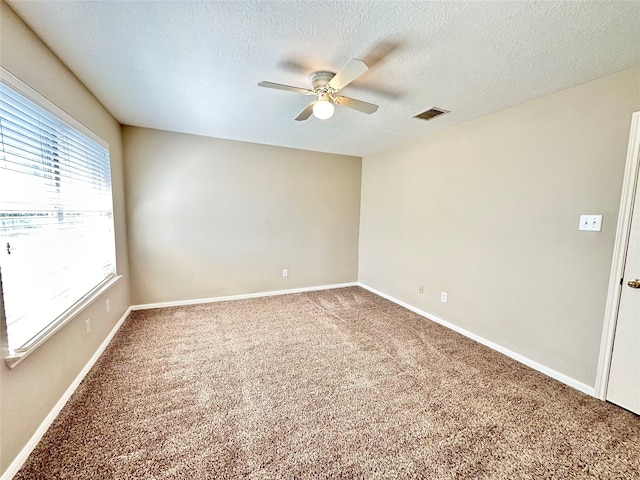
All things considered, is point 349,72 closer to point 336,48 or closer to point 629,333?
point 336,48

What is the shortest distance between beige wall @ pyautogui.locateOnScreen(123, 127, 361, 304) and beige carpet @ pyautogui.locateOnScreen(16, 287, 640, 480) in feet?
3.62

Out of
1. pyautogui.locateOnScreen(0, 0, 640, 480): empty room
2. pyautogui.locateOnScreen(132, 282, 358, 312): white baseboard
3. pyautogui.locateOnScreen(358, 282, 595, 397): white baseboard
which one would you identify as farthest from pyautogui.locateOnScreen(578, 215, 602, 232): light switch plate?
pyautogui.locateOnScreen(132, 282, 358, 312): white baseboard

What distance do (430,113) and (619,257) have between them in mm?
1837

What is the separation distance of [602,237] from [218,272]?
157 inches

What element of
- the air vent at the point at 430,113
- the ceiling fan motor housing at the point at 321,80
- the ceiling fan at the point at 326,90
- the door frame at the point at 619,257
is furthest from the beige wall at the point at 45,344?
the door frame at the point at 619,257

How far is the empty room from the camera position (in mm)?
1379

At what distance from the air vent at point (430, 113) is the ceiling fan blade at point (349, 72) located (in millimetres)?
1199

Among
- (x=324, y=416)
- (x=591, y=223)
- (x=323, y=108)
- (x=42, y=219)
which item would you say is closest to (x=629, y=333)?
(x=591, y=223)

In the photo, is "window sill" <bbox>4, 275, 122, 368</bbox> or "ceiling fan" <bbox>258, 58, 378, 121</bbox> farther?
"ceiling fan" <bbox>258, 58, 378, 121</bbox>

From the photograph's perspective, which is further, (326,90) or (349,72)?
(326,90)

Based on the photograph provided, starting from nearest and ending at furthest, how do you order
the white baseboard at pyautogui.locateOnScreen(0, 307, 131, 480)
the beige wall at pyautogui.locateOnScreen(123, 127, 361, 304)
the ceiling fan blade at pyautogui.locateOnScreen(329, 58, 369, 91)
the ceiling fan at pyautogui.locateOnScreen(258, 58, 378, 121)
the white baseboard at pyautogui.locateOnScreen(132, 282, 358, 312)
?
the white baseboard at pyautogui.locateOnScreen(0, 307, 131, 480) < the ceiling fan blade at pyautogui.locateOnScreen(329, 58, 369, 91) < the ceiling fan at pyautogui.locateOnScreen(258, 58, 378, 121) < the beige wall at pyautogui.locateOnScreen(123, 127, 361, 304) < the white baseboard at pyautogui.locateOnScreen(132, 282, 358, 312)

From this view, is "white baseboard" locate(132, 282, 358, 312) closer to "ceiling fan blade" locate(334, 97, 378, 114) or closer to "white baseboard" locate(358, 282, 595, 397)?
"white baseboard" locate(358, 282, 595, 397)

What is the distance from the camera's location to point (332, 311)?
3527 millimetres

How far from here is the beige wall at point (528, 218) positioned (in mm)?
1902
